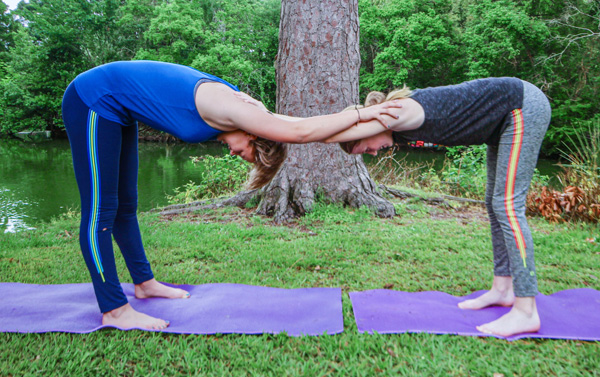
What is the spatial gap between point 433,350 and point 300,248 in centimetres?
188

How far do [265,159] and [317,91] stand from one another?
2952 mm

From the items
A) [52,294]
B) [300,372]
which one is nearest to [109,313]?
[52,294]

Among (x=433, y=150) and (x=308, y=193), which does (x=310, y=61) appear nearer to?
(x=308, y=193)

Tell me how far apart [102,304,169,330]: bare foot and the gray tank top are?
1733 millimetres

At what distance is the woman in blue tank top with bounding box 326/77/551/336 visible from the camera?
2125 millimetres

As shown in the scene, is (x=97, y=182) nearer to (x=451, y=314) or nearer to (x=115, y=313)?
(x=115, y=313)

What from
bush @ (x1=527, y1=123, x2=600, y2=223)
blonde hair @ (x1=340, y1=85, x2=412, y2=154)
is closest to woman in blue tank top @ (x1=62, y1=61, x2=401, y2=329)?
blonde hair @ (x1=340, y1=85, x2=412, y2=154)

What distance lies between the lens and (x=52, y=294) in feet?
8.96

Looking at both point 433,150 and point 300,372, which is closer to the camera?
point 300,372

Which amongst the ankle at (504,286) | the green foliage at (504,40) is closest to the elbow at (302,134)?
the ankle at (504,286)

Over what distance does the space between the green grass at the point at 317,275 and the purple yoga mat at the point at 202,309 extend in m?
0.09

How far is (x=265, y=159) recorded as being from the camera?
233 centimetres

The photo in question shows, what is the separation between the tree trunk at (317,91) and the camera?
5.00 metres

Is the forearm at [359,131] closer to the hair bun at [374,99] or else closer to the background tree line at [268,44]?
the hair bun at [374,99]
